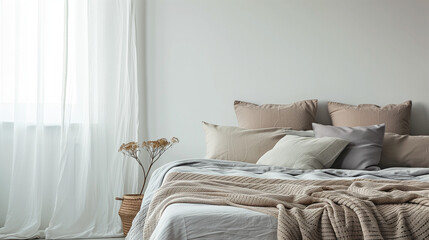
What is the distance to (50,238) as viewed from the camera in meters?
4.45

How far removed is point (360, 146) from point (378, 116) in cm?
58

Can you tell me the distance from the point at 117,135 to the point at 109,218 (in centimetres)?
68

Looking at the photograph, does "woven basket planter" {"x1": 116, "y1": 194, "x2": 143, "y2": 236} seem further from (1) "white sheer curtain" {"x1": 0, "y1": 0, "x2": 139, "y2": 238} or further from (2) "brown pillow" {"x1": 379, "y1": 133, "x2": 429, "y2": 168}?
(2) "brown pillow" {"x1": 379, "y1": 133, "x2": 429, "y2": 168}

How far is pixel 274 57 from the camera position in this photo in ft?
15.5

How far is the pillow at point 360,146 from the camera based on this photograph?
3.77 meters

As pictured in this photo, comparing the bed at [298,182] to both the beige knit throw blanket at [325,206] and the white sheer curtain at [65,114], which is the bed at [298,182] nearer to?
the beige knit throw blanket at [325,206]

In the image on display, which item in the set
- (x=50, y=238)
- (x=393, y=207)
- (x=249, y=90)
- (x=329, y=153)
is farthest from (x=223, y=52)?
(x=393, y=207)

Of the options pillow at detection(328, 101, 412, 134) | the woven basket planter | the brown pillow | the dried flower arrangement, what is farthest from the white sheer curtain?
the brown pillow

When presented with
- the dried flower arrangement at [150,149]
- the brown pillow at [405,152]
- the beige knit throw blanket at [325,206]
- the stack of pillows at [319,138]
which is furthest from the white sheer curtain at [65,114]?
the beige knit throw blanket at [325,206]

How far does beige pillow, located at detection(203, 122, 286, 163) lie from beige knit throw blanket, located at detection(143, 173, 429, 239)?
1.34 metres

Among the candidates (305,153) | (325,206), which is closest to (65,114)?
(305,153)

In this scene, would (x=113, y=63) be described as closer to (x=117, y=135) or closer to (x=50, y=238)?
(x=117, y=135)

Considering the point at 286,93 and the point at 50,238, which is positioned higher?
the point at 286,93

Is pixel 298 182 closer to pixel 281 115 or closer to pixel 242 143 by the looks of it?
pixel 242 143
